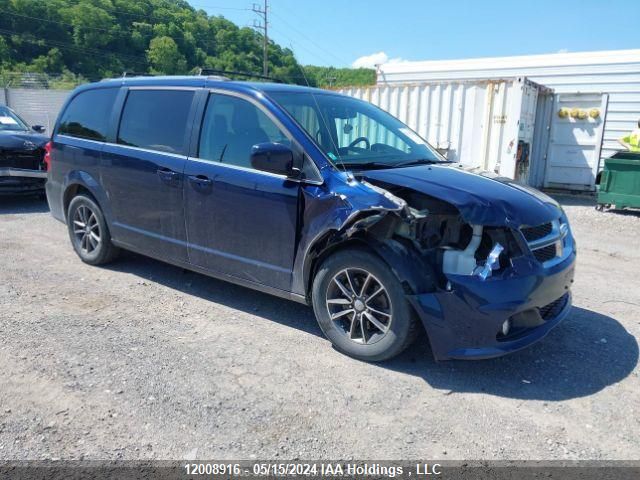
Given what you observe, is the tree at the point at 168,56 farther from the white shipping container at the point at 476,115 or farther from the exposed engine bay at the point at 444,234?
the exposed engine bay at the point at 444,234

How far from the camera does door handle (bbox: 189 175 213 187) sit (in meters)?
4.33

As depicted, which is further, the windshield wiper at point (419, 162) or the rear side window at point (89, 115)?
the rear side window at point (89, 115)

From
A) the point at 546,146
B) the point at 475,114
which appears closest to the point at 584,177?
the point at 546,146

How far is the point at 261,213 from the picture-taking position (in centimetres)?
405

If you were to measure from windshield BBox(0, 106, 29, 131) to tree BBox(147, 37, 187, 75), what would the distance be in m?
49.2

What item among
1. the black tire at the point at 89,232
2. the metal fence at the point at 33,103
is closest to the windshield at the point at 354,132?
the black tire at the point at 89,232

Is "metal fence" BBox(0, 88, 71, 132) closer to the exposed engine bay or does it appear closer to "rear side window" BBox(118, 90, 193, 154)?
"rear side window" BBox(118, 90, 193, 154)

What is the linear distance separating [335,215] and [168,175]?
1799mm

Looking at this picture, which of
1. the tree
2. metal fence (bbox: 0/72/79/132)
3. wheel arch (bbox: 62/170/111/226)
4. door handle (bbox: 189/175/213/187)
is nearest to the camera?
door handle (bbox: 189/175/213/187)

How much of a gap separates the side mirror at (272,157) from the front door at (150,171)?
1041 millimetres

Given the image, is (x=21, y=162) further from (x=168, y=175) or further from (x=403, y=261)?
(x=403, y=261)

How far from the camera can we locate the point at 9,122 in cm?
999

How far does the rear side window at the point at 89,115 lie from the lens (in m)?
5.46

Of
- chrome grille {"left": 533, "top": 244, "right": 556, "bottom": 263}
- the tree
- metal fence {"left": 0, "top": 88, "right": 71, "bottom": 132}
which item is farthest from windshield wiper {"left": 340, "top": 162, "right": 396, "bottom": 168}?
the tree
